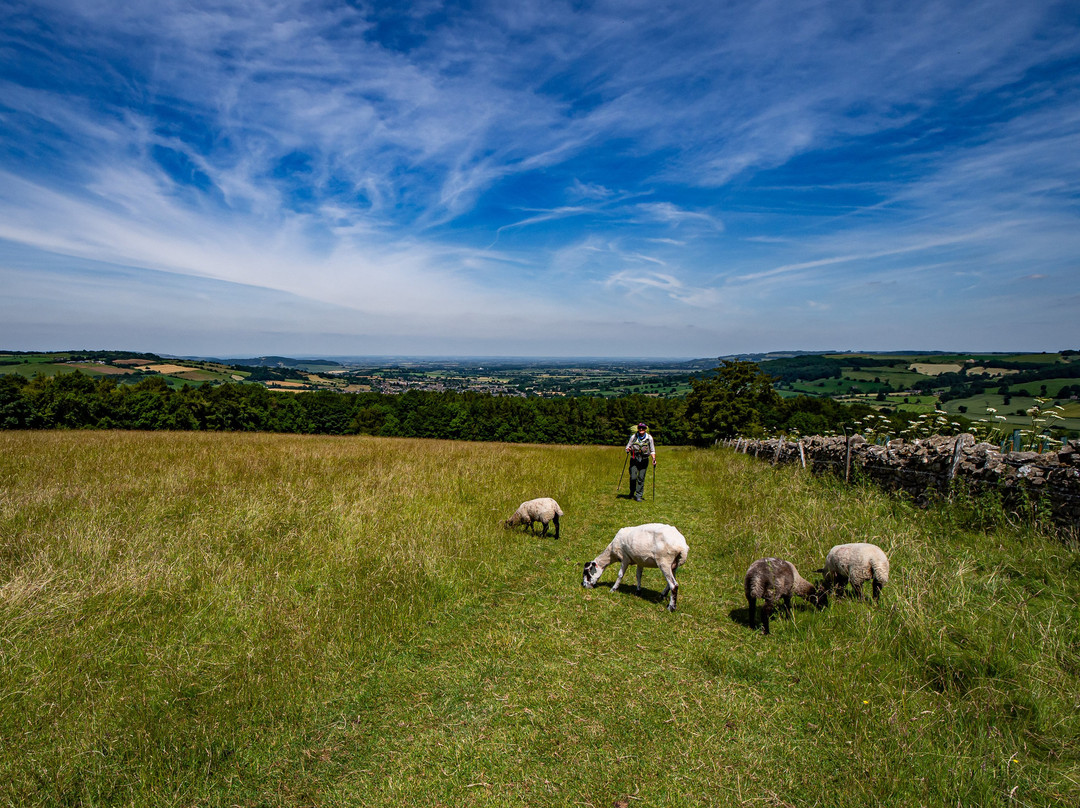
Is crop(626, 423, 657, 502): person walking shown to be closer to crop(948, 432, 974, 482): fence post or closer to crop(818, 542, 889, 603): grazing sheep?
crop(948, 432, 974, 482): fence post

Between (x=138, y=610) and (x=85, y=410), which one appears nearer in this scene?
(x=138, y=610)

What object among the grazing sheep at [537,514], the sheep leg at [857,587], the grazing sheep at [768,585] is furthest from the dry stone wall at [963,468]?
the grazing sheep at [537,514]

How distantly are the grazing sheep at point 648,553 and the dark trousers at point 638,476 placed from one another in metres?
6.04

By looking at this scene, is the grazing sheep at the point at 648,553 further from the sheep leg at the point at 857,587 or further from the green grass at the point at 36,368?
the green grass at the point at 36,368

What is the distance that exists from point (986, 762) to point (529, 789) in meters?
3.44

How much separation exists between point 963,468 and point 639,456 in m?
6.86

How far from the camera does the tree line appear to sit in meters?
31.2

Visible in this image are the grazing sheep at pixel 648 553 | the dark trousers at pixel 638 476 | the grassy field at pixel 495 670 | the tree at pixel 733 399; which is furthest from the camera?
the tree at pixel 733 399

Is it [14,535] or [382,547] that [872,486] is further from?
[14,535]

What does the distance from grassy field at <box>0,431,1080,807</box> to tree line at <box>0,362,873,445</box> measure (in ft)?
96.1

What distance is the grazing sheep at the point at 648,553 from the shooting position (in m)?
6.40

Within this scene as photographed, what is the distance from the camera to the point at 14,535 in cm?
677

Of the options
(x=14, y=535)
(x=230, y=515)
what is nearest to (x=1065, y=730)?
(x=230, y=515)

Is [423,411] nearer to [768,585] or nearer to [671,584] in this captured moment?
[671,584]
